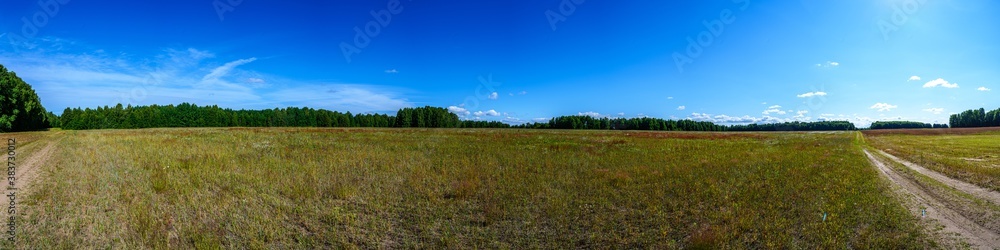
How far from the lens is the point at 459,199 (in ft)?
29.4

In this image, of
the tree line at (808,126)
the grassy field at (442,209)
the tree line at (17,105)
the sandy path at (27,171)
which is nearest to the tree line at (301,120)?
the tree line at (808,126)

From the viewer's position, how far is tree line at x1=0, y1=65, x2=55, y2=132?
1598 inches

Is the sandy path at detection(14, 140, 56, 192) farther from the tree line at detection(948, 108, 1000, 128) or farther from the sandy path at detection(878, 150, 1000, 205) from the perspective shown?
the tree line at detection(948, 108, 1000, 128)

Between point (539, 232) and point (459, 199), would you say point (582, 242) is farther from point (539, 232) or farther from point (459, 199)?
point (459, 199)

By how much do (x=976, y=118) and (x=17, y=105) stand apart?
20192cm

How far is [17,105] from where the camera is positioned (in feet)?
144

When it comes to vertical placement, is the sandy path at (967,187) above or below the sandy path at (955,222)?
above

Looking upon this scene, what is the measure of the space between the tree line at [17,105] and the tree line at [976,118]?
186m

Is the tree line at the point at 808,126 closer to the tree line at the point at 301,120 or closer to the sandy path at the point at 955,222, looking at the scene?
the tree line at the point at 301,120

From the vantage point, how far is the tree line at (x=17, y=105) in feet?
133

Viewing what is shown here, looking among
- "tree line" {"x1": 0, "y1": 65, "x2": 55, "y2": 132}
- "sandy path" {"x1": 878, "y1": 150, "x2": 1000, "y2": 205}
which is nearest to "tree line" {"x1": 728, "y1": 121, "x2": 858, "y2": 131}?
"sandy path" {"x1": 878, "y1": 150, "x2": 1000, "y2": 205}

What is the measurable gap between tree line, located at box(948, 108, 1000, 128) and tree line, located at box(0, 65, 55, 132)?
186 m

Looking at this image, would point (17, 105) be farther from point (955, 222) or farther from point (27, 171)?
point (955, 222)

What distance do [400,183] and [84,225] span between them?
20.4ft
